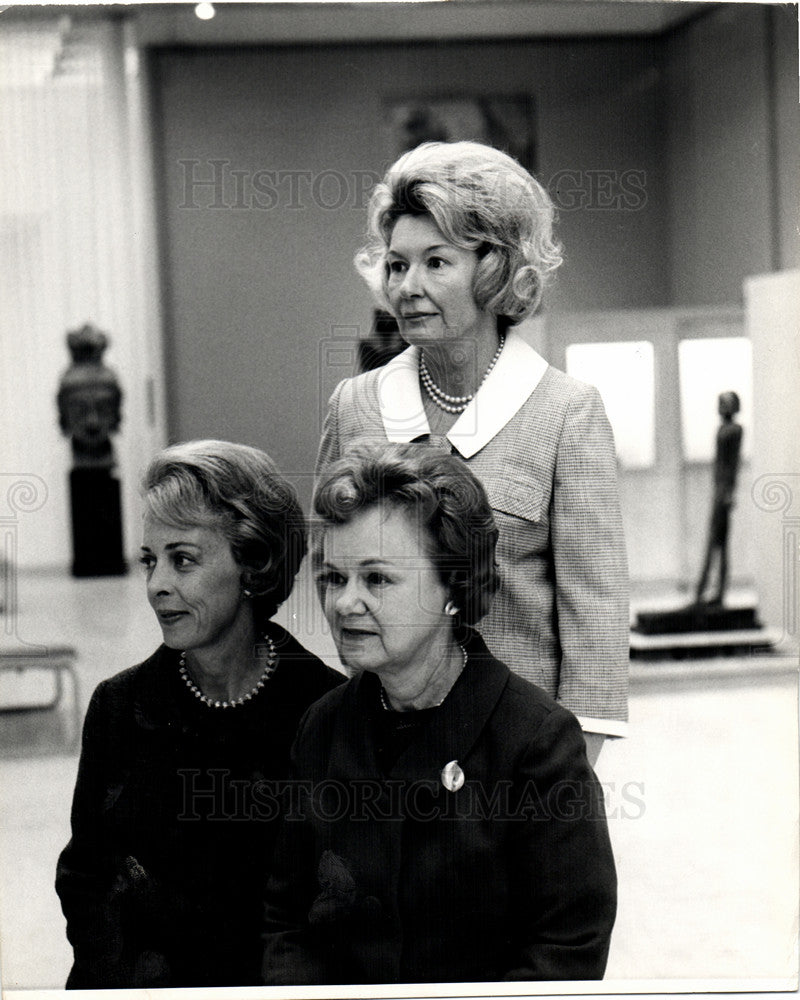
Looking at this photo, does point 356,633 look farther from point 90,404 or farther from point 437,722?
point 90,404

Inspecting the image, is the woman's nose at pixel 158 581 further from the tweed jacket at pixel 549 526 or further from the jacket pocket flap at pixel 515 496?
the jacket pocket flap at pixel 515 496

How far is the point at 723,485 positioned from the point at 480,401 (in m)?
0.69

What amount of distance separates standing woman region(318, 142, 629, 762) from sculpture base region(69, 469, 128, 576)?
595 millimetres

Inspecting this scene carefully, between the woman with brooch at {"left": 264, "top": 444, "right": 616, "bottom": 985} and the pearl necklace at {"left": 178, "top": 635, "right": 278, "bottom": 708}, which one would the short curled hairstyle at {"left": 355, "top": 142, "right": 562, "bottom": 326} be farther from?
the pearl necklace at {"left": 178, "top": 635, "right": 278, "bottom": 708}

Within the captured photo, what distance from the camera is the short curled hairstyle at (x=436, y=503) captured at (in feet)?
7.70

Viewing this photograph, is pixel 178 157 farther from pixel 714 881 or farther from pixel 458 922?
pixel 714 881

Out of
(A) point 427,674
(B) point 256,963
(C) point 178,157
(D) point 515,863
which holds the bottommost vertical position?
(B) point 256,963

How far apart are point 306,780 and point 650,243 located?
56.2 inches

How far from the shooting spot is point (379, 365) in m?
2.60

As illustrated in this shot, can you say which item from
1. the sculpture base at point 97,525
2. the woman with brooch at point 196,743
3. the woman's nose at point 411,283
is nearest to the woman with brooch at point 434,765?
the woman with brooch at point 196,743

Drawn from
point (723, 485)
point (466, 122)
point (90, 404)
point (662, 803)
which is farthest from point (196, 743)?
point (466, 122)

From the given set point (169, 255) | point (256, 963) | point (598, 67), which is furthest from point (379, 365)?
point (256, 963)

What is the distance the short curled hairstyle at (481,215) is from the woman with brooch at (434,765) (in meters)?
0.39

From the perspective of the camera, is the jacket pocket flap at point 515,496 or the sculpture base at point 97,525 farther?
the sculpture base at point 97,525
